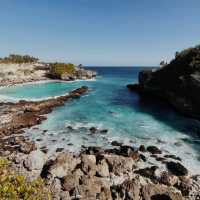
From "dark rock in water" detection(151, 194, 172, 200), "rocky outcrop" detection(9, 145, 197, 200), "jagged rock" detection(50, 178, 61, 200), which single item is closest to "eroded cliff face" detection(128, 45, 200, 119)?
"rocky outcrop" detection(9, 145, 197, 200)

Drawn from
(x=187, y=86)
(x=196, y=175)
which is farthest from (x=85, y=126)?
(x=187, y=86)

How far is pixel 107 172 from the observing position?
918 inches

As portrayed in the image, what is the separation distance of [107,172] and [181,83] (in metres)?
33.6

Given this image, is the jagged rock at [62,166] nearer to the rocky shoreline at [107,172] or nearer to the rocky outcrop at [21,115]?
the rocky shoreline at [107,172]

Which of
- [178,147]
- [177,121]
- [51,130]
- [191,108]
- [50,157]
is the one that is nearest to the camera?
[50,157]

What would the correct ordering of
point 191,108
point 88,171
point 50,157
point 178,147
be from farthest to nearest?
point 191,108 → point 178,147 → point 50,157 → point 88,171

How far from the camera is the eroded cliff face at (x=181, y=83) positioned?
45734 millimetres

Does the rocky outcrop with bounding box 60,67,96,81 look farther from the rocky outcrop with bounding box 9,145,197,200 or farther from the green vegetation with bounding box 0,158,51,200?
the green vegetation with bounding box 0,158,51,200

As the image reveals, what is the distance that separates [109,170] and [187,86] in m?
31.0

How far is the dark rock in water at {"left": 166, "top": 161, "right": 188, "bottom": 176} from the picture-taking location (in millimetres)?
23855

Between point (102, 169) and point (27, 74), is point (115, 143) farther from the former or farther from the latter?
point (27, 74)

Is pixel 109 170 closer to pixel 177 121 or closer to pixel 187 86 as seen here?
pixel 177 121

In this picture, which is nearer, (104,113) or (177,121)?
(177,121)

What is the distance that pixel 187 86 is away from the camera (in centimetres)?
4766
